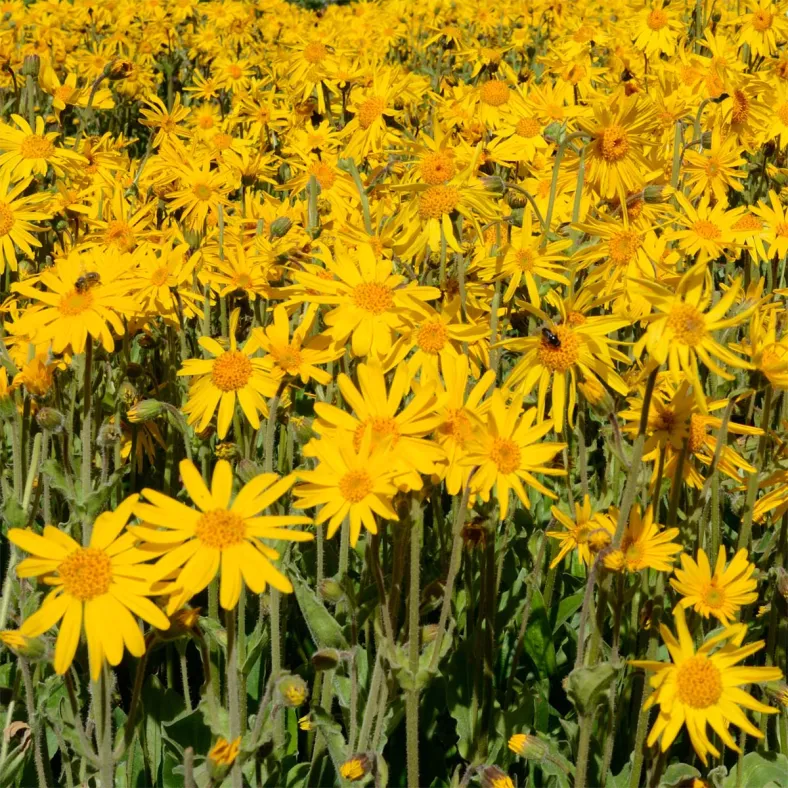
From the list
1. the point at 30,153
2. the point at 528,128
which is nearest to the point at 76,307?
the point at 30,153

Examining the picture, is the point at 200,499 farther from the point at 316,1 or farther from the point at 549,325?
the point at 316,1

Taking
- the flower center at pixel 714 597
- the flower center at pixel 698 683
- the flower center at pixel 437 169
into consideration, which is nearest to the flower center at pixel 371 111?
the flower center at pixel 437 169

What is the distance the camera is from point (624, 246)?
2973 mm

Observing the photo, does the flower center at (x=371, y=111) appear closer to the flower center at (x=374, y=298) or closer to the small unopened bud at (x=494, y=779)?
the flower center at (x=374, y=298)

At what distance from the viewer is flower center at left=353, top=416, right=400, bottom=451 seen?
184 cm

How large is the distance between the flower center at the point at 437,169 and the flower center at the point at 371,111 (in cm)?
162

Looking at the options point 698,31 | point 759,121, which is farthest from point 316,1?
point 759,121

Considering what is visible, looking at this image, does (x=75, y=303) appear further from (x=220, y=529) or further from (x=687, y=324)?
(x=687, y=324)

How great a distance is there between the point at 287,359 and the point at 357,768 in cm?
99

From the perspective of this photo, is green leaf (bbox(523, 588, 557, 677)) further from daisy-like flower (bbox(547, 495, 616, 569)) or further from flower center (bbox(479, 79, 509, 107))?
flower center (bbox(479, 79, 509, 107))

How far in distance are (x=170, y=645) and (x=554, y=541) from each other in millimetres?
1302

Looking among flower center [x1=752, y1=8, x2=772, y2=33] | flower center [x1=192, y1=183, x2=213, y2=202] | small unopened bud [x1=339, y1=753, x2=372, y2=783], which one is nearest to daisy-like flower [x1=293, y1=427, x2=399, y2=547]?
small unopened bud [x1=339, y1=753, x2=372, y2=783]

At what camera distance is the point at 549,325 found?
2.23 metres

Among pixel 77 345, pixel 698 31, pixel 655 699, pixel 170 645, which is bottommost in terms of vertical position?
pixel 170 645
